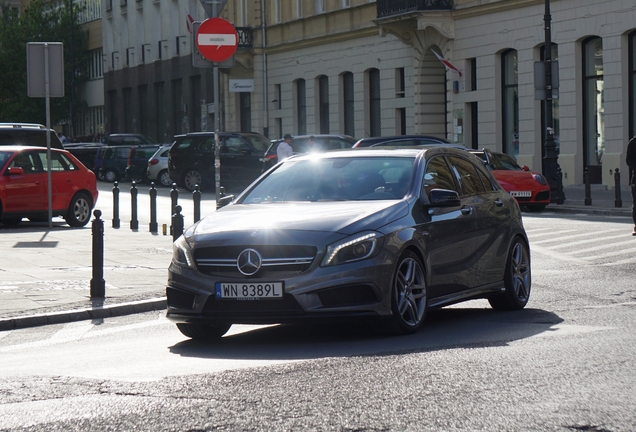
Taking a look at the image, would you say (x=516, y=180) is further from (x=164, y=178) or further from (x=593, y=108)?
(x=164, y=178)

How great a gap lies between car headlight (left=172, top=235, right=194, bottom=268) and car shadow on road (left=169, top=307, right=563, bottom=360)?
61cm

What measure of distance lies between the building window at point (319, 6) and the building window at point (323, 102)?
239 centimetres

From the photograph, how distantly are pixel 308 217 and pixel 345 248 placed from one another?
1.61 ft

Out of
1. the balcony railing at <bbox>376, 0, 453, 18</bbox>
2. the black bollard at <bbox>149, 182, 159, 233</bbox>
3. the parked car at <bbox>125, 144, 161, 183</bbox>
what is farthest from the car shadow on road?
the parked car at <bbox>125, 144, 161, 183</bbox>

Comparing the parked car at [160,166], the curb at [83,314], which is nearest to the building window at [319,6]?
the parked car at [160,166]

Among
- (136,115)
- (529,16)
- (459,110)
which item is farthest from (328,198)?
→ (136,115)

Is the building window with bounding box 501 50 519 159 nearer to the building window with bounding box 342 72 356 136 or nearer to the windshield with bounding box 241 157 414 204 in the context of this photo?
the building window with bounding box 342 72 356 136

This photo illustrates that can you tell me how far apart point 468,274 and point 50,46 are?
39.8 ft

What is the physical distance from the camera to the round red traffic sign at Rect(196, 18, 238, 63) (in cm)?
1588

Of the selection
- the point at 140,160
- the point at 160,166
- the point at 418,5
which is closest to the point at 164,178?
the point at 160,166

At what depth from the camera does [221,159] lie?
38.5 m

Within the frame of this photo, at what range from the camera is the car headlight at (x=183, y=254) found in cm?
945

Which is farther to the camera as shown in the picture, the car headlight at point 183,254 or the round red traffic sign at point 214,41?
the round red traffic sign at point 214,41

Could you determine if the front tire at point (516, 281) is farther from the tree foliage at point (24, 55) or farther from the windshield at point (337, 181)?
the tree foliage at point (24, 55)
